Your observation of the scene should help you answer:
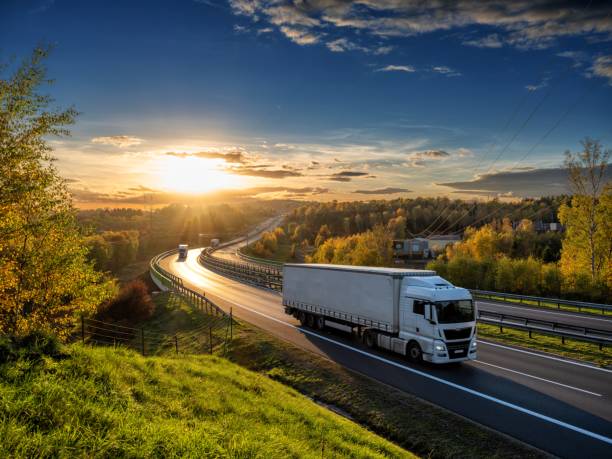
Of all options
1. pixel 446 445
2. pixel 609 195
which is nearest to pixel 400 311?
pixel 446 445

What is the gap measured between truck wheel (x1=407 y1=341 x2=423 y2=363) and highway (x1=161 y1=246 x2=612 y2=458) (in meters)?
0.44

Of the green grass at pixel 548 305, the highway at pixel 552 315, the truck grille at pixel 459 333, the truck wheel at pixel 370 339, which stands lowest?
the green grass at pixel 548 305

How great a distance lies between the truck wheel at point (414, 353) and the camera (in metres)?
19.3

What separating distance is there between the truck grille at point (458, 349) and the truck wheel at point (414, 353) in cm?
136

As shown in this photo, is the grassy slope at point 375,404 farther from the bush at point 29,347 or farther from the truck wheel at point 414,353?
the bush at point 29,347

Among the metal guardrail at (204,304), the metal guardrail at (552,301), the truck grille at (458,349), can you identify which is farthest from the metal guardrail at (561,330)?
the metal guardrail at (204,304)

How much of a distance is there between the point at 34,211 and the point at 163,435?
15.4 meters

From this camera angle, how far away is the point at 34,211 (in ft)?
60.5

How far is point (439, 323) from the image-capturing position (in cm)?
1842

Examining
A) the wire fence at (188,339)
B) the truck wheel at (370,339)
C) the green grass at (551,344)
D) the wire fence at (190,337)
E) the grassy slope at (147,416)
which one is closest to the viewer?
the grassy slope at (147,416)

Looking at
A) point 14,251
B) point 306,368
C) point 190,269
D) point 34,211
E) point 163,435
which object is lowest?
point 190,269

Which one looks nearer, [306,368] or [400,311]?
[306,368]

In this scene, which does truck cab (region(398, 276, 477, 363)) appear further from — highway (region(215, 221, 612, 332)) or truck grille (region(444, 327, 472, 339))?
highway (region(215, 221, 612, 332))

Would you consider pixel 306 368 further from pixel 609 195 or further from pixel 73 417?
pixel 609 195
